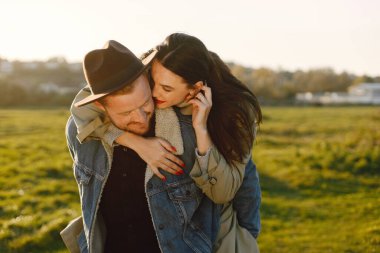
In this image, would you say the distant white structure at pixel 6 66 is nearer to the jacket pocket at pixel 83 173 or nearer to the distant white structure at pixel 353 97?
the distant white structure at pixel 353 97

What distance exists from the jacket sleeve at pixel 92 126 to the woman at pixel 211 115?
0.21 ft

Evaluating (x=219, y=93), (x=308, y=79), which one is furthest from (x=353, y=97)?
(x=219, y=93)

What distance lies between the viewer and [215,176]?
273 centimetres

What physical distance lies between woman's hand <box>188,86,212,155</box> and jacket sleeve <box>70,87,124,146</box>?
0.48m

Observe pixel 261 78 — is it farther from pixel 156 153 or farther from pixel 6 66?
pixel 156 153

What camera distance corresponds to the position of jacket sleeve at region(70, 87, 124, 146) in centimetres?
290

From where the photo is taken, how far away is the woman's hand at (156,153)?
111 inches

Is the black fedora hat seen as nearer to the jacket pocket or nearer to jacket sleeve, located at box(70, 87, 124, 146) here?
jacket sleeve, located at box(70, 87, 124, 146)

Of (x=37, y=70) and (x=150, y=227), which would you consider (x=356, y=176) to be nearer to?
(x=150, y=227)

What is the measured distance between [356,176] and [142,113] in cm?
1000

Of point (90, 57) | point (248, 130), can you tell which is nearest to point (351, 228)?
point (248, 130)

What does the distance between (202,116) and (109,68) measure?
0.62m

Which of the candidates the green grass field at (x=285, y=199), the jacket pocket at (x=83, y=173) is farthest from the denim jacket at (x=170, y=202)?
the green grass field at (x=285, y=199)

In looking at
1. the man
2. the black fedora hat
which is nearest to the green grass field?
the man
